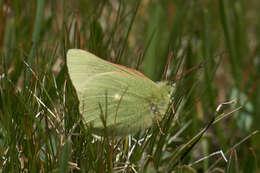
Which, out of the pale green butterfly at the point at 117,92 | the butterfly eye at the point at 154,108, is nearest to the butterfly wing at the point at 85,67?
the pale green butterfly at the point at 117,92

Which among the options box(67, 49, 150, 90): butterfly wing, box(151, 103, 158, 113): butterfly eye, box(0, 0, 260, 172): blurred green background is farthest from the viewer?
box(151, 103, 158, 113): butterfly eye

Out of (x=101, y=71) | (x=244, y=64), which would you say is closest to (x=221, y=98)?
(x=244, y=64)

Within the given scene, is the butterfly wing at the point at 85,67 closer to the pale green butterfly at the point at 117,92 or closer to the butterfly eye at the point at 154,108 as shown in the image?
the pale green butterfly at the point at 117,92

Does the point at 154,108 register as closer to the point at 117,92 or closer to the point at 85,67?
the point at 117,92

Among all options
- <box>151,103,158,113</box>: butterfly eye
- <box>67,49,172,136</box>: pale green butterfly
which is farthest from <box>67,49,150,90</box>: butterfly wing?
<box>151,103,158,113</box>: butterfly eye

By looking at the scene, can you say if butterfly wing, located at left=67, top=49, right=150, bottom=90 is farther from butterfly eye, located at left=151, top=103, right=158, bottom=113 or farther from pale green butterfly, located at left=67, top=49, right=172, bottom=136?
butterfly eye, located at left=151, top=103, right=158, bottom=113
